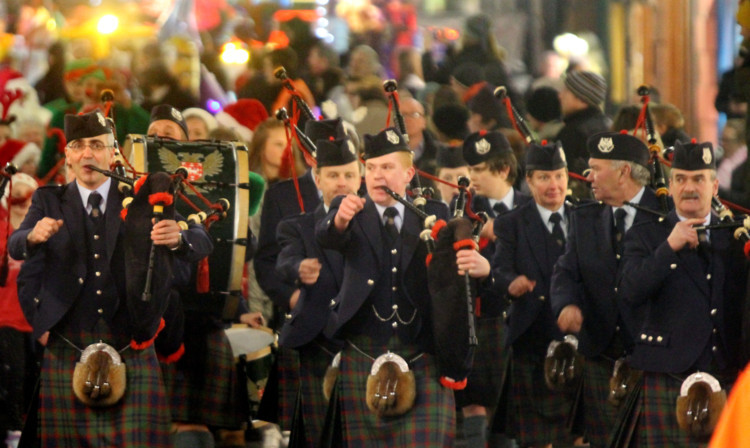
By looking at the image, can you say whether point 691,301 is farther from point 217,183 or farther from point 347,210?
point 217,183

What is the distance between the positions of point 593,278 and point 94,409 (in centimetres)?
241

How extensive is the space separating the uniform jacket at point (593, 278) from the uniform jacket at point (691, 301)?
1.77ft

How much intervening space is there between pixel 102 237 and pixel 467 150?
107 inches

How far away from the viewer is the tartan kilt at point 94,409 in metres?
6.55

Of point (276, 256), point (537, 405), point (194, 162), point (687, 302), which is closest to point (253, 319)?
point (276, 256)

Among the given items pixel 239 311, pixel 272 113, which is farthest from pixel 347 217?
pixel 272 113

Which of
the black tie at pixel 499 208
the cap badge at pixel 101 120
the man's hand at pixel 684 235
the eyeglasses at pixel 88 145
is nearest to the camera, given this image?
the man's hand at pixel 684 235

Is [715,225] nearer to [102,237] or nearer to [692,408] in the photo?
[692,408]

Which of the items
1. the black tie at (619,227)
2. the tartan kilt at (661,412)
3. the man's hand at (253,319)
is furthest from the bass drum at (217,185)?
the tartan kilt at (661,412)

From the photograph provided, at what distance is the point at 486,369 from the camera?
27.2ft

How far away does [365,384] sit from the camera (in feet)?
21.2

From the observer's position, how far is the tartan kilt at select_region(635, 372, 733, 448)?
6.48 metres

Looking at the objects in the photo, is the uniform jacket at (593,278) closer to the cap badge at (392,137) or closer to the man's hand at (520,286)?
the man's hand at (520,286)

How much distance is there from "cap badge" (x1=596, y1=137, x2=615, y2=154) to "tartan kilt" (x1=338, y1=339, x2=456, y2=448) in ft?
5.01
